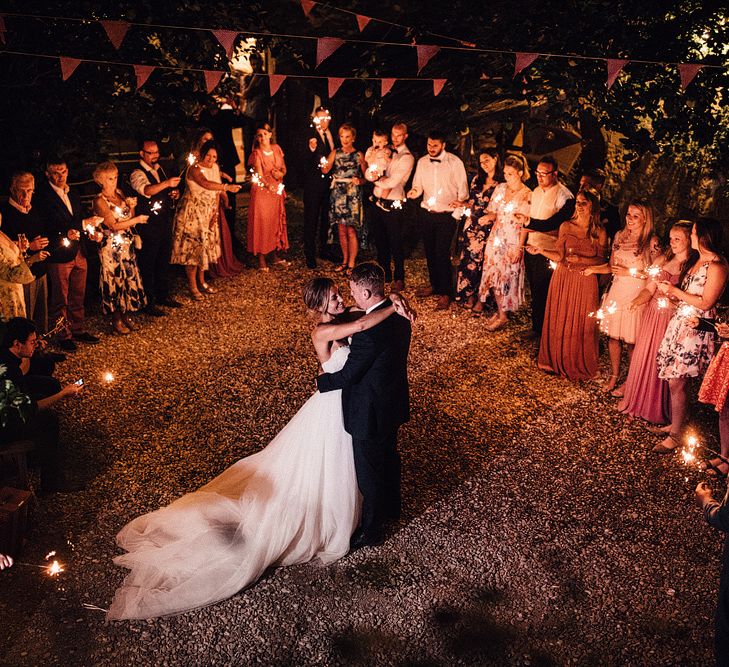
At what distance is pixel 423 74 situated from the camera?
894 cm

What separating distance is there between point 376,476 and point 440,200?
4.62 metres

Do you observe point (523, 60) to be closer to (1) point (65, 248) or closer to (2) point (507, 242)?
(2) point (507, 242)

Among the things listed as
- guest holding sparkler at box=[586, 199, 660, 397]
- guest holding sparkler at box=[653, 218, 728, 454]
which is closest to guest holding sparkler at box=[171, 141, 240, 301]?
guest holding sparkler at box=[586, 199, 660, 397]

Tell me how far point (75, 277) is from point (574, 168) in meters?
6.35

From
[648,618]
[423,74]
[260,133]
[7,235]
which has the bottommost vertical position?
[648,618]

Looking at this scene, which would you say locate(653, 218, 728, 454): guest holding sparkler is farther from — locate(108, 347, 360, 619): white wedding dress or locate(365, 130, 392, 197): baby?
locate(365, 130, 392, 197): baby

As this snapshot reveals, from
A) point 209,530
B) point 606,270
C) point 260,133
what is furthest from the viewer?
point 260,133

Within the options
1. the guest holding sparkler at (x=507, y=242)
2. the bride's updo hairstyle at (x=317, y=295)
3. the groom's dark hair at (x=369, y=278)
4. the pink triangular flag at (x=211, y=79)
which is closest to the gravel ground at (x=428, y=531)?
the guest holding sparkler at (x=507, y=242)

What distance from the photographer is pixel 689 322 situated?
5402mm

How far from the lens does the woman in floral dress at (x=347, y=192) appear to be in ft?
29.3

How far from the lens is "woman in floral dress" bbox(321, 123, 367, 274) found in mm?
8922

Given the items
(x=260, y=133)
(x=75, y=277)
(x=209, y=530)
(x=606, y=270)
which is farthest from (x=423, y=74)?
(x=209, y=530)

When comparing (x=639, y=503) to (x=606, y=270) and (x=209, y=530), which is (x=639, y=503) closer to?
(x=606, y=270)

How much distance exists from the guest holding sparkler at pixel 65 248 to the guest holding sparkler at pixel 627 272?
4.73m
